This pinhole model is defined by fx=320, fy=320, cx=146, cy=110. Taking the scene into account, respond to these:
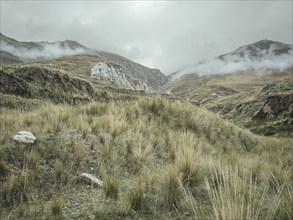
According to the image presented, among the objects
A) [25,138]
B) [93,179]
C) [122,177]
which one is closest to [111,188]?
[93,179]

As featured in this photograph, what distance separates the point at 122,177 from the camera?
18.3 ft

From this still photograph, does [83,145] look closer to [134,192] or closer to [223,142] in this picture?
[134,192]

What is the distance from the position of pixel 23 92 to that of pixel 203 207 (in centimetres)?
2192

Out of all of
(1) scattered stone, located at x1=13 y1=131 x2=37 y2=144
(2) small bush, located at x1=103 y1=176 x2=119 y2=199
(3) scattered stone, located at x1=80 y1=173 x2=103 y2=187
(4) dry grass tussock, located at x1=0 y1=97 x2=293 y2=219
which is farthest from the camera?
(1) scattered stone, located at x1=13 y1=131 x2=37 y2=144

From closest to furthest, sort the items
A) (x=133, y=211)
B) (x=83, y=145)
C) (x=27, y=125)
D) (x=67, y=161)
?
(x=133, y=211)
(x=67, y=161)
(x=83, y=145)
(x=27, y=125)

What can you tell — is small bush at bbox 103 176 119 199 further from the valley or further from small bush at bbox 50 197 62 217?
small bush at bbox 50 197 62 217

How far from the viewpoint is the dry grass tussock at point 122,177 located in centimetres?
407

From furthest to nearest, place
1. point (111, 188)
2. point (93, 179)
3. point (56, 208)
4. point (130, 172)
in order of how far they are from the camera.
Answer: point (130, 172), point (93, 179), point (111, 188), point (56, 208)

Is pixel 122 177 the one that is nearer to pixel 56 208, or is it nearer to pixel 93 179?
pixel 93 179

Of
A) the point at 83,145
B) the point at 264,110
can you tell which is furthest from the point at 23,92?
the point at 264,110

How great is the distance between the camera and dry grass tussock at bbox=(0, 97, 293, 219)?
4074mm

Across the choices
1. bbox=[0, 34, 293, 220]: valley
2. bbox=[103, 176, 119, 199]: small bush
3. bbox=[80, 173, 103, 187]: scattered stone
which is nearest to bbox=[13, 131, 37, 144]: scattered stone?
bbox=[0, 34, 293, 220]: valley

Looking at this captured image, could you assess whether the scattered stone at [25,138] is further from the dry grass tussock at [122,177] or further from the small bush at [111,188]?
the small bush at [111,188]

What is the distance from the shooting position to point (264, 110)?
181 feet
